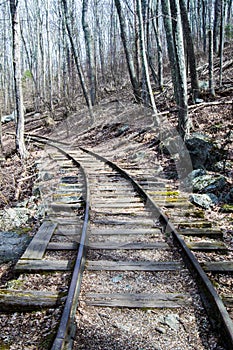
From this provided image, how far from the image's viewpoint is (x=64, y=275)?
4.01m

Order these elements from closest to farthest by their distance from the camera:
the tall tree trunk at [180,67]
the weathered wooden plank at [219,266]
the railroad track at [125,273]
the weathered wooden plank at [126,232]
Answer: the railroad track at [125,273]
the weathered wooden plank at [219,266]
the weathered wooden plank at [126,232]
the tall tree trunk at [180,67]

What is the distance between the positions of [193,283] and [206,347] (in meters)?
0.97

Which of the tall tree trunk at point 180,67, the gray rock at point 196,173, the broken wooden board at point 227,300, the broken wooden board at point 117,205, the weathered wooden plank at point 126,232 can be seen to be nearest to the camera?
the broken wooden board at point 227,300

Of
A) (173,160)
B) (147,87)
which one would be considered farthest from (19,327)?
(147,87)

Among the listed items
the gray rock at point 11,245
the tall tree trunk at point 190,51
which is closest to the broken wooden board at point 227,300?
the gray rock at point 11,245

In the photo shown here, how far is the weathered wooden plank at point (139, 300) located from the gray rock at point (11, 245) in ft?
5.74

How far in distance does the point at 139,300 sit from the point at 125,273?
0.63 metres

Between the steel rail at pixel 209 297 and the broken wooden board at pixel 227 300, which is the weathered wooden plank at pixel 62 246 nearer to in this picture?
the steel rail at pixel 209 297

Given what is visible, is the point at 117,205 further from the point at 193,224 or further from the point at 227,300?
the point at 227,300

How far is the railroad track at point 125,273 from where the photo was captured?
9.73ft

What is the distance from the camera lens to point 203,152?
891cm

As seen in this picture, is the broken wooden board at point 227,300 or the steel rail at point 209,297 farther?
the broken wooden board at point 227,300

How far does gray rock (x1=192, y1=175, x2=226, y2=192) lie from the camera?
7.47 metres

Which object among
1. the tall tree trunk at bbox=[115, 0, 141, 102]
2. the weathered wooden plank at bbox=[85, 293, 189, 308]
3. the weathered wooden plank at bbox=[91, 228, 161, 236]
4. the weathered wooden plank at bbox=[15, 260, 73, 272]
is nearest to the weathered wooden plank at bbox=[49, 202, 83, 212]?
the weathered wooden plank at bbox=[91, 228, 161, 236]
